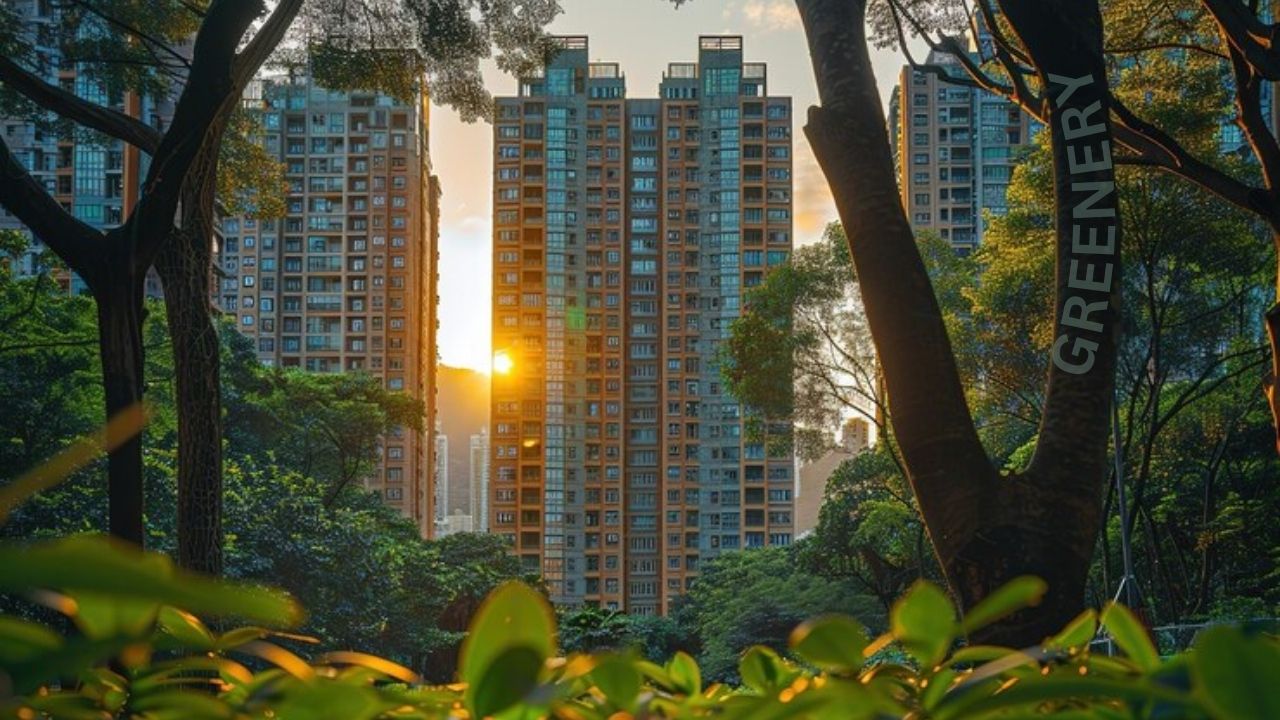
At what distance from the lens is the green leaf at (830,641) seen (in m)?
0.48

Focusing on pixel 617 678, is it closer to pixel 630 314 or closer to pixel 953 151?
pixel 630 314

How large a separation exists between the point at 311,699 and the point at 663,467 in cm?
4468

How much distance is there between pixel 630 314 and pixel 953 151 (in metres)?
13.9

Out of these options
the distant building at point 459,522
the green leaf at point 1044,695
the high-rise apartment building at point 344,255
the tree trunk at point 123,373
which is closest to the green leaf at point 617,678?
the green leaf at point 1044,695

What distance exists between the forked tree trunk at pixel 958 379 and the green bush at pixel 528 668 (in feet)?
5.28

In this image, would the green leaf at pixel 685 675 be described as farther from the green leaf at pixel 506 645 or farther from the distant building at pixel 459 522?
the distant building at pixel 459 522

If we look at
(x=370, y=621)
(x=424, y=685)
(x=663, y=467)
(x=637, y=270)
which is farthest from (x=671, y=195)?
(x=424, y=685)

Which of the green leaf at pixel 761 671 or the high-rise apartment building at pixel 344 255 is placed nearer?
the green leaf at pixel 761 671

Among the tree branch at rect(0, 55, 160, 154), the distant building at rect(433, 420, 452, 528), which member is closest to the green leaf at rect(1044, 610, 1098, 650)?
the tree branch at rect(0, 55, 160, 154)

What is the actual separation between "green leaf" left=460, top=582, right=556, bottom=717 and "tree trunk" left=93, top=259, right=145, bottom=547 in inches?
134

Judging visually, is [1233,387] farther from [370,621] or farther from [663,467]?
[663,467]

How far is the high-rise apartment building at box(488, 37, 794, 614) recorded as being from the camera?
44562 millimetres

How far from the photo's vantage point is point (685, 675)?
67 cm

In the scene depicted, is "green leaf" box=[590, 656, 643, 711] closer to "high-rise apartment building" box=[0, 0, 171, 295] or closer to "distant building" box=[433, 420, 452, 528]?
"high-rise apartment building" box=[0, 0, 171, 295]
